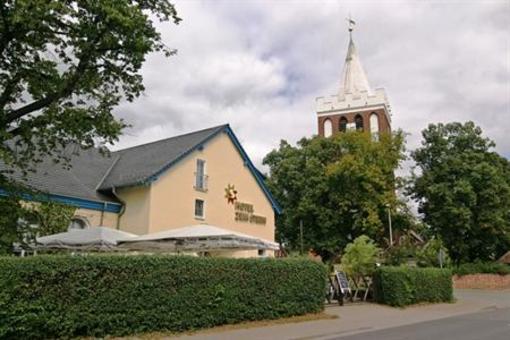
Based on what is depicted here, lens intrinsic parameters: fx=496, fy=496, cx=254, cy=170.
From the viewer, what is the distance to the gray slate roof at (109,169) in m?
22.0

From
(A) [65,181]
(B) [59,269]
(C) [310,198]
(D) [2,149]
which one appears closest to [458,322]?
(B) [59,269]

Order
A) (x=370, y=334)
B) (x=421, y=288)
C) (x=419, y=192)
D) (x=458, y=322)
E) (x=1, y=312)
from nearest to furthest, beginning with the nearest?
(x=1, y=312), (x=370, y=334), (x=458, y=322), (x=421, y=288), (x=419, y=192)

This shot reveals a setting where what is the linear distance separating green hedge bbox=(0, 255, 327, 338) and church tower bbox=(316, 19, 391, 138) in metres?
49.0

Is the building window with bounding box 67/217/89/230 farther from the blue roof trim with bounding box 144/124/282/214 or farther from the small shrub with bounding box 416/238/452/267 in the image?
the small shrub with bounding box 416/238/452/267

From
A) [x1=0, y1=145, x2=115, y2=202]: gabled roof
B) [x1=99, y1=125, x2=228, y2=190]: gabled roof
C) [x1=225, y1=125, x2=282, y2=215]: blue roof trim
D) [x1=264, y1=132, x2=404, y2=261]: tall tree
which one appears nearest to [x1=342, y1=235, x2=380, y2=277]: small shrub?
[x1=225, y1=125, x2=282, y2=215]: blue roof trim

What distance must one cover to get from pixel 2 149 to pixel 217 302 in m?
6.46

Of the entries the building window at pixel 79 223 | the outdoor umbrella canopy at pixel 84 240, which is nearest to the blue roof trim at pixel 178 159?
the building window at pixel 79 223

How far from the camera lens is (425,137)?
149 feet

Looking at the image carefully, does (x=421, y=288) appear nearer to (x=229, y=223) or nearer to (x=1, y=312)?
(x=229, y=223)

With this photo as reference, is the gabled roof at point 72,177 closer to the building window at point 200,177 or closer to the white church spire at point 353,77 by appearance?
the building window at point 200,177

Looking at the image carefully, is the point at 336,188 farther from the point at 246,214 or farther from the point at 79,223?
the point at 79,223

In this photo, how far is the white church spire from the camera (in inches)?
2564

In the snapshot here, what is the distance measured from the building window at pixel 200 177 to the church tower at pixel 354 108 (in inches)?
1485

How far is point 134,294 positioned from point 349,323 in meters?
6.75
